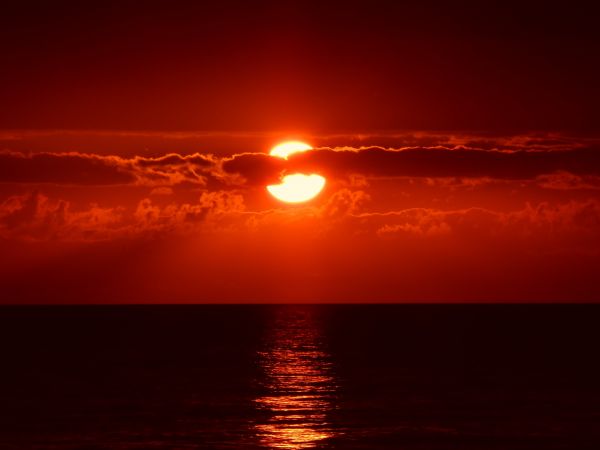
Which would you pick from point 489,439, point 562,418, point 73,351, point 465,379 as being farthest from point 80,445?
point 73,351

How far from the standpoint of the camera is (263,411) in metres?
50.2

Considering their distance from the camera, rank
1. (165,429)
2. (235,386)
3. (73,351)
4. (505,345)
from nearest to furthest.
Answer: (165,429), (235,386), (73,351), (505,345)

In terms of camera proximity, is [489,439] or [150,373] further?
[150,373]

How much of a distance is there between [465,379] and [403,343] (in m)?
50.6

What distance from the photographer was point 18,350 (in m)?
107

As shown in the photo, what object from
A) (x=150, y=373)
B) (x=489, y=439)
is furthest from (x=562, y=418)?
(x=150, y=373)

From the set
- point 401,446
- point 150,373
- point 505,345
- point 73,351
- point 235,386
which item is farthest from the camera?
point 505,345

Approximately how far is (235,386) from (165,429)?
2025 cm

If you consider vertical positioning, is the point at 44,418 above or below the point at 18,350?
below

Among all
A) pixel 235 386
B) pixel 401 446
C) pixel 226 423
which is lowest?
pixel 401 446

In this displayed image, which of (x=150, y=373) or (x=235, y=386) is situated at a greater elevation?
(x=150, y=373)

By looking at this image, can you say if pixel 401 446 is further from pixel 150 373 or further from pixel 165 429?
pixel 150 373

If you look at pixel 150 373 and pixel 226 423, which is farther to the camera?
pixel 150 373

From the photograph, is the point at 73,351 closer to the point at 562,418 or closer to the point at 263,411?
the point at 263,411
